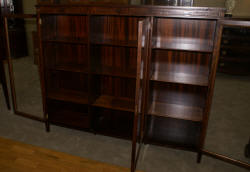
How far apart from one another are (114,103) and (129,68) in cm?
35

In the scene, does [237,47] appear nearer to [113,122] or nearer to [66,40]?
[113,122]

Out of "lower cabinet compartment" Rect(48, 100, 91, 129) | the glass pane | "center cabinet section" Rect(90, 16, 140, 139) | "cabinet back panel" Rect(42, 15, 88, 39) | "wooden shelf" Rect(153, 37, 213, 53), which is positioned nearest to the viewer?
"wooden shelf" Rect(153, 37, 213, 53)

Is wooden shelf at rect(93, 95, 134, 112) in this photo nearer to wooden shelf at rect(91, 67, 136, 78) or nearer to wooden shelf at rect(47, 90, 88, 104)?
wooden shelf at rect(47, 90, 88, 104)

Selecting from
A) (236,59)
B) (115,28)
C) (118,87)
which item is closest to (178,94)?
(118,87)

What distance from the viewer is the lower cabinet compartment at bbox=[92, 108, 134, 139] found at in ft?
6.81

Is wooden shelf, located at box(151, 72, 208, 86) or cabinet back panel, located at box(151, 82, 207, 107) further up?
wooden shelf, located at box(151, 72, 208, 86)

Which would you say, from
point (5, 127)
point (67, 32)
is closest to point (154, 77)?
point (67, 32)

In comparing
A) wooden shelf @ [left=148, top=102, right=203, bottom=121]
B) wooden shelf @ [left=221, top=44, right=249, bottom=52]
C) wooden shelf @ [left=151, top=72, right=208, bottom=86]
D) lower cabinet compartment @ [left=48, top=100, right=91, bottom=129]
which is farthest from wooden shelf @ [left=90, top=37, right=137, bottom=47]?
wooden shelf @ [left=221, top=44, right=249, bottom=52]

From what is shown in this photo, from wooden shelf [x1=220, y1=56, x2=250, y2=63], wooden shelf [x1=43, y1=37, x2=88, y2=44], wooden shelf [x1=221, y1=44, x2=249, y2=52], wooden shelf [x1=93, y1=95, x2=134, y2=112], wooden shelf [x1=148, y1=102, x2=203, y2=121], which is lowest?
wooden shelf [x1=148, y1=102, x2=203, y2=121]

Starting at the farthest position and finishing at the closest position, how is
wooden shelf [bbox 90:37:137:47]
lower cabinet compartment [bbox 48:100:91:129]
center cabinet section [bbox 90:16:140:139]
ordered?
lower cabinet compartment [bbox 48:100:91:129] → center cabinet section [bbox 90:16:140:139] → wooden shelf [bbox 90:37:137:47]

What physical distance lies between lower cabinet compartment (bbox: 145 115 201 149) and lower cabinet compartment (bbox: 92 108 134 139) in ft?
0.65

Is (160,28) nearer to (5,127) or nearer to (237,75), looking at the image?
→ (5,127)

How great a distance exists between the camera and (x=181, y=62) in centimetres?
187

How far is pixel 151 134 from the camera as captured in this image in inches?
81.4
